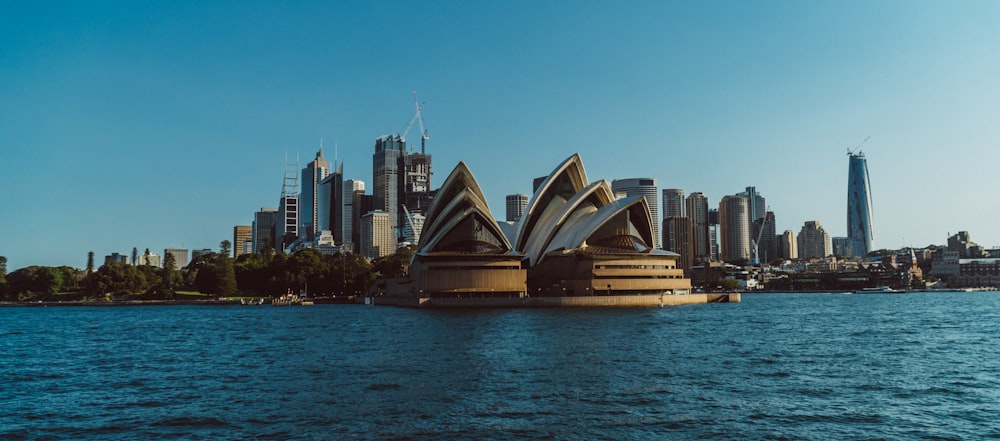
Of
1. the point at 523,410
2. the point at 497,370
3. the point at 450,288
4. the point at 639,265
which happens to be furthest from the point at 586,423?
the point at 639,265

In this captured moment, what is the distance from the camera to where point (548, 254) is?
105125 mm

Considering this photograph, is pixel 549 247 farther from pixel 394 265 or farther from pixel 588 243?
pixel 394 265

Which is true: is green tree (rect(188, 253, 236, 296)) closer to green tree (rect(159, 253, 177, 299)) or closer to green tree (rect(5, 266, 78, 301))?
green tree (rect(159, 253, 177, 299))

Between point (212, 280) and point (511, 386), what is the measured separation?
121 m

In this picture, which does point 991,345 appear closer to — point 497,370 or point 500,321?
point 497,370

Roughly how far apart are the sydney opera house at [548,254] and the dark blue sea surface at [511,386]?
4461 centimetres

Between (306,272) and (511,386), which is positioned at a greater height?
(306,272)

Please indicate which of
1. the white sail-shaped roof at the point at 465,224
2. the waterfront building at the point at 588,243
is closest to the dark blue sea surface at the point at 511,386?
the waterfront building at the point at 588,243

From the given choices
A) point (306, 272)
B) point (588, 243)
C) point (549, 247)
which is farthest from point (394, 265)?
point (588, 243)

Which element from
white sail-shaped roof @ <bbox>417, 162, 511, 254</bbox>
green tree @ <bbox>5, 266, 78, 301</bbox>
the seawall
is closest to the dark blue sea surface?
the seawall

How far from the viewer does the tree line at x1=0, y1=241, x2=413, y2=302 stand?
137 meters

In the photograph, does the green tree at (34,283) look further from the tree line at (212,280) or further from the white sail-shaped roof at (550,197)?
the white sail-shaped roof at (550,197)

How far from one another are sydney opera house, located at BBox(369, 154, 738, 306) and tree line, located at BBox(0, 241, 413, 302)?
29576mm

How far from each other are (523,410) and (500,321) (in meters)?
40.9
